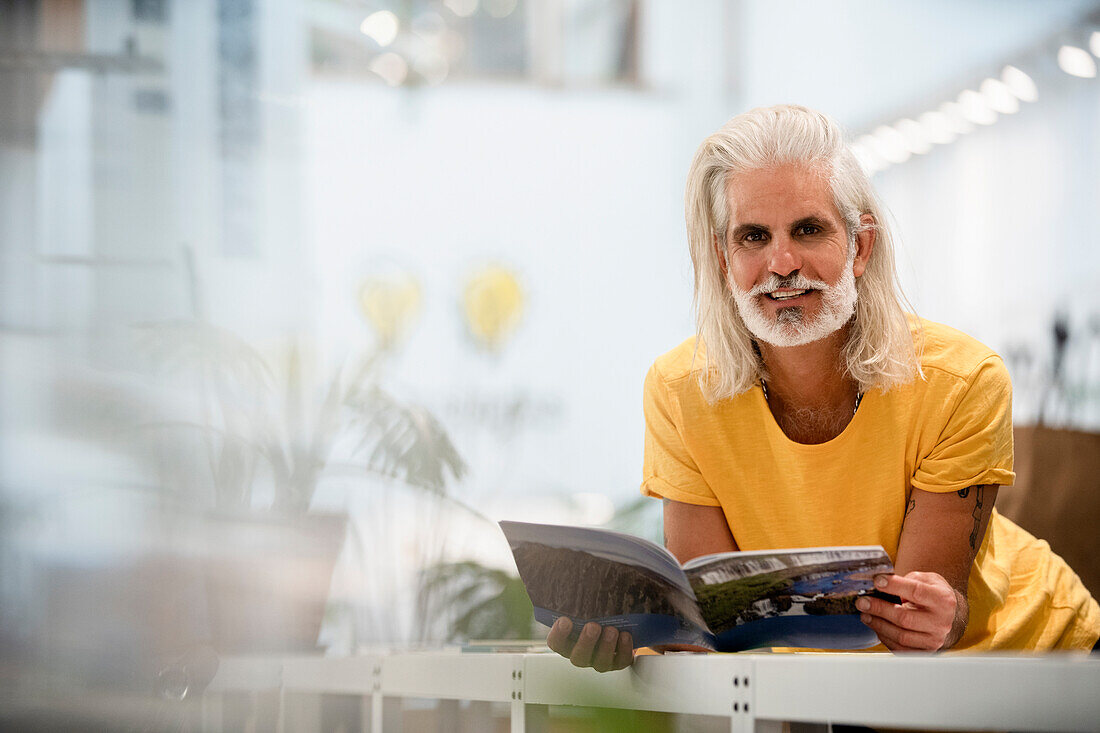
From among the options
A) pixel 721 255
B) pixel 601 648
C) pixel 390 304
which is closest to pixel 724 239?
pixel 721 255

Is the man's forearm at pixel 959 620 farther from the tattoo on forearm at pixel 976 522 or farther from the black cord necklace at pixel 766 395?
the black cord necklace at pixel 766 395

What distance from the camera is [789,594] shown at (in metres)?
0.75

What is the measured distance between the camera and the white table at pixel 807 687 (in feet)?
1.82

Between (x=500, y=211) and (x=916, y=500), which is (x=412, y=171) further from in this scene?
(x=916, y=500)

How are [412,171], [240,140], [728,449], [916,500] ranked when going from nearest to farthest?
[916,500] → [728,449] → [240,140] → [412,171]

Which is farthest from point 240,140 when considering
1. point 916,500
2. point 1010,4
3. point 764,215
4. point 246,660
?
point 1010,4

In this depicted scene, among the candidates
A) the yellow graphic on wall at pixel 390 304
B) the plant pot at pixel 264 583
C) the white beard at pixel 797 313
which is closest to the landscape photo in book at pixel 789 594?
the white beard at pixel 797 313

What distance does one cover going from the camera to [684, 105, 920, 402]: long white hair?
1.08 metres

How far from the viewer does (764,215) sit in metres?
1.07

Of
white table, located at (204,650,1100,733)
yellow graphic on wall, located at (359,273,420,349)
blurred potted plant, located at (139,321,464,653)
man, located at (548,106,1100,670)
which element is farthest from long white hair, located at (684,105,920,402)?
yellow graphic on wall, located at (359,273,420,349)

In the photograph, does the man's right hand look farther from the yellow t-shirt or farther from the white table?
the yellow t-shirt

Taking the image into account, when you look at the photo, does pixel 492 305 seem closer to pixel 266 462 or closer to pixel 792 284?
pixel 266 462

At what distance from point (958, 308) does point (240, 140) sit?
2.21 meters

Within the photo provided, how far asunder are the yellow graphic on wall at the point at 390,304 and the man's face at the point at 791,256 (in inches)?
58.1
